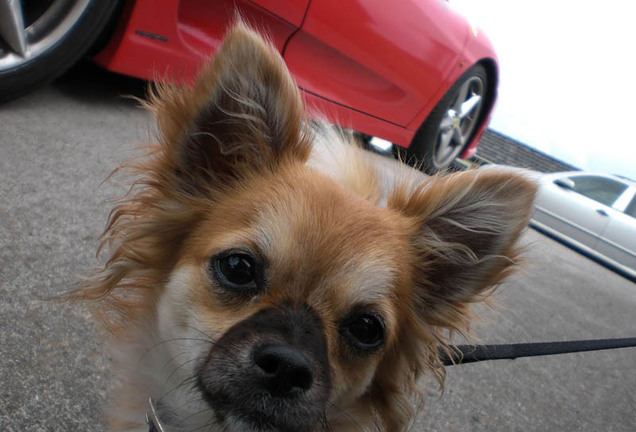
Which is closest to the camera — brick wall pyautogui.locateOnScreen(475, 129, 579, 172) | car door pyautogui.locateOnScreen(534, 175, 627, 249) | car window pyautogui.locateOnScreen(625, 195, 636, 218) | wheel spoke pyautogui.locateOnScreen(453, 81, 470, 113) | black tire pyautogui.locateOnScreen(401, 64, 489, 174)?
black tire pyautogui.locateOnScreen(401, 64, 489, 174)

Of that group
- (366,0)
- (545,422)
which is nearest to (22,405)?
(545,422)

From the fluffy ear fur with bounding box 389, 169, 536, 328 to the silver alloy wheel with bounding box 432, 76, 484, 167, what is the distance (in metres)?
3.15

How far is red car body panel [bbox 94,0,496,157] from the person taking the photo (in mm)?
3055

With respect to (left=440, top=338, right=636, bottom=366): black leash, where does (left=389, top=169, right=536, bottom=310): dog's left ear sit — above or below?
above

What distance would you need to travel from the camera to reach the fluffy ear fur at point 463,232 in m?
1.71

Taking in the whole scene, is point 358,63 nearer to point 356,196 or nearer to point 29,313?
point 356,196

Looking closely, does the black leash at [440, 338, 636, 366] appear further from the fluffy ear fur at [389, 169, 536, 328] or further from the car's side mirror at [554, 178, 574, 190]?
the car's side mirror at [554, 178, 574, 190]

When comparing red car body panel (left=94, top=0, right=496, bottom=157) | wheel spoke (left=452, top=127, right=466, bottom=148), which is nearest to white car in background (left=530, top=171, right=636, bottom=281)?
wheel spoke (left=452, top=127, right=466, bottom=148)

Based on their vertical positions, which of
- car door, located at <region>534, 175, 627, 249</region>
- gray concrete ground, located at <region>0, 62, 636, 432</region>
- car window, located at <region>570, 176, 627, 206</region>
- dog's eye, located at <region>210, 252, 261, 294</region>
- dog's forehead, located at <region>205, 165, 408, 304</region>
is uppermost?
dog's forehead, located at <region>205, 165, 408, 304</region>

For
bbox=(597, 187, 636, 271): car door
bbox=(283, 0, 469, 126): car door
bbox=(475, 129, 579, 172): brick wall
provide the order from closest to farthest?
1. bbox=(283, 0, 469, 126): car door
2. bbox=(597, 187, 636, 271): car door
3. bbox=(475, 129, 579, 172): brick wall

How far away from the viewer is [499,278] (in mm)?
1783

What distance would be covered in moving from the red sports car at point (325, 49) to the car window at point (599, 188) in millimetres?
4491

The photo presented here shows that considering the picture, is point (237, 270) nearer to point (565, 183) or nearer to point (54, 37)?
point (54, 37)

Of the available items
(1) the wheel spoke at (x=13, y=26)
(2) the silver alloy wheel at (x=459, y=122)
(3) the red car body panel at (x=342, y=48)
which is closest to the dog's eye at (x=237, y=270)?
(3) the red car body panel at (x=342, y=48)
